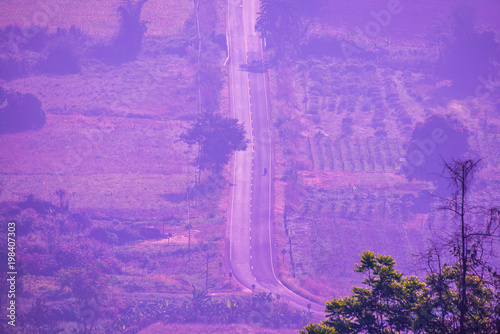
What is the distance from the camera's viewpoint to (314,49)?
115 meters

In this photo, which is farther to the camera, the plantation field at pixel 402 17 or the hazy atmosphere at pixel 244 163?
the plantation field at pixel 402 17

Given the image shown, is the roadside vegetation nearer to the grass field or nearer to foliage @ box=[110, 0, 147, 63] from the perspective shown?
foliage @ box=[110, 0, 147, 63]

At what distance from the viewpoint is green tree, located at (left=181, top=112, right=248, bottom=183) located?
78812mm

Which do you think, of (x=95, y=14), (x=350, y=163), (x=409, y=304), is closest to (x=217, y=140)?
(x=350, y=163)

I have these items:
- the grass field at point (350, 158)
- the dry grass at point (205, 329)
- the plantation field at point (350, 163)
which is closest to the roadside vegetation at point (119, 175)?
the dry grass at point (205, 329)

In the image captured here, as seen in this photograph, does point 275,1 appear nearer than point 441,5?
Yes

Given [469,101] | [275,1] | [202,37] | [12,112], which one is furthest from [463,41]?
[12,112]

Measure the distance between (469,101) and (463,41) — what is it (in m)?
15.2

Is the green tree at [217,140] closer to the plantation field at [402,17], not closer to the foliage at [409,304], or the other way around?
the plantation field at [402,17]

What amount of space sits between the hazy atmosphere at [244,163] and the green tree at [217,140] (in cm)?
40

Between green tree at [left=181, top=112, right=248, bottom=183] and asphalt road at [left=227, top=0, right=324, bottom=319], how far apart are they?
3.94 m

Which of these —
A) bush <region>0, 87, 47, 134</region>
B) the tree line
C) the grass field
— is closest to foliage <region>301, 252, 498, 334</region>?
the tree line

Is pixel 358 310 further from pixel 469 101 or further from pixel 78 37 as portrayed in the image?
pixel 78 37

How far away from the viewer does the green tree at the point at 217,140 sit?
259 feet
